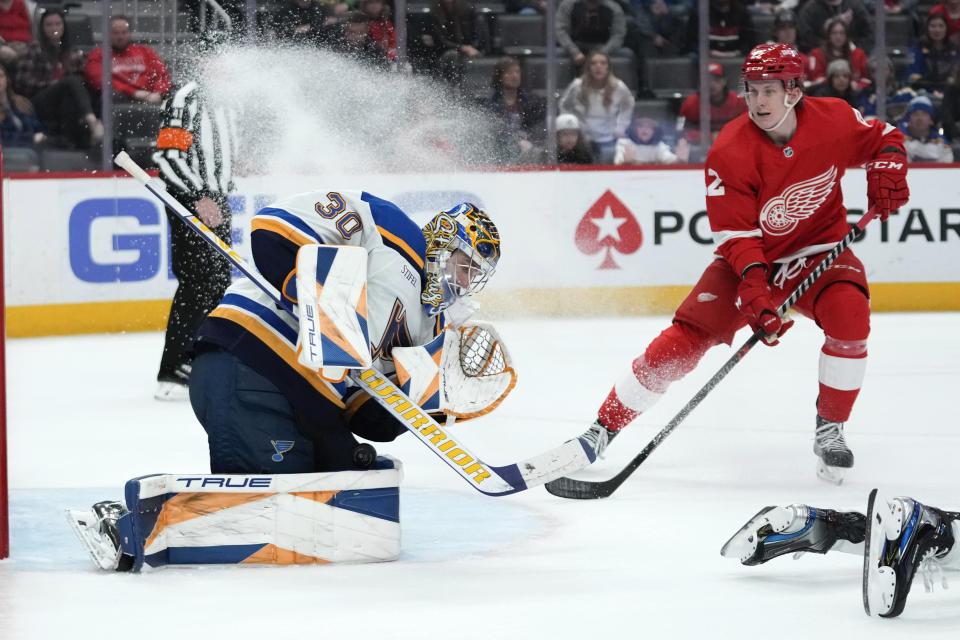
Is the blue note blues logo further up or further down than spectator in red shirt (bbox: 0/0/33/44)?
further down

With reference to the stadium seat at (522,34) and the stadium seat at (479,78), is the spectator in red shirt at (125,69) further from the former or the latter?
the stadium seat at (522,34)

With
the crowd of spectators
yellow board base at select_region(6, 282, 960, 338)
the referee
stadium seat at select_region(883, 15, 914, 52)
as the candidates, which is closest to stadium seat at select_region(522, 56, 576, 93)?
the crowd of spectators

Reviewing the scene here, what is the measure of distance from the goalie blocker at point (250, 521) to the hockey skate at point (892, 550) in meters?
0.81

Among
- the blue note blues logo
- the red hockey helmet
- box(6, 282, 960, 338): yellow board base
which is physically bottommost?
box(6, 282, 960, 338): yellow board base

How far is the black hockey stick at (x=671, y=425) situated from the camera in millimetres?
3146

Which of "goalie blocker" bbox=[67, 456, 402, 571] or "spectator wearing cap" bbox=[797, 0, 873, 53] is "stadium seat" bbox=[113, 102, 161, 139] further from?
"goalie blocker" bbox=[67, 456, 402, 571]

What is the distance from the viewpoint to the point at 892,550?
2031mm

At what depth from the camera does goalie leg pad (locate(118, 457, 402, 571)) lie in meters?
2.40

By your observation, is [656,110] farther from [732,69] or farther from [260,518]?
[260,518]

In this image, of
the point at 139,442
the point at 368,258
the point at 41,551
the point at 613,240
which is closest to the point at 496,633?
the point at 368,258

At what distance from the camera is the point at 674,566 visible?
2484 mm

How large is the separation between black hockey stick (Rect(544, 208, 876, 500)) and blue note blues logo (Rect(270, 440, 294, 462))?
2.40 feet

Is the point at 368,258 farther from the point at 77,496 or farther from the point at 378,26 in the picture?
the point at 378,26

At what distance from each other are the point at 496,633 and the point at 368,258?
0.73 m
